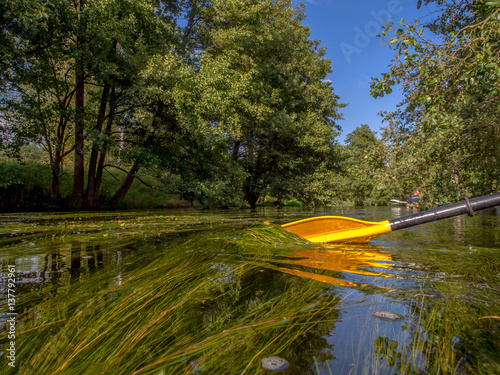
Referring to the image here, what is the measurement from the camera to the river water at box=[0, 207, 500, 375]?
104 cm

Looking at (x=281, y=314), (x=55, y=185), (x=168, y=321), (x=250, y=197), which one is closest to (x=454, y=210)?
(x=281, y=314)

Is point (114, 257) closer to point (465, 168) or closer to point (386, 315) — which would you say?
point (386, 315)

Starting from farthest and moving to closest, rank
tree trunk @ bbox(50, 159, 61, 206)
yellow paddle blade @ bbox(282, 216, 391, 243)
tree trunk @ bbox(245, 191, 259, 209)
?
tree trunk @ bbox(245, 191, 259, 209) < tree trunk @ bbox(50, 159, 61, 206) < yellow paddle blade @ bbox(282, 216, 391, 243)

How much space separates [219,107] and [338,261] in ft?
27.9

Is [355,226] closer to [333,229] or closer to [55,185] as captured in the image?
[333,229]

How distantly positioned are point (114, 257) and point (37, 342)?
1741mm

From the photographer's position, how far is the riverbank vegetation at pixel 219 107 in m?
5.02

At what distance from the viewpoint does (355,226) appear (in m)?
3.92

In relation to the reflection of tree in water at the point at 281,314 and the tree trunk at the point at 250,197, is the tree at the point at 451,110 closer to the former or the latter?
the reflection of tree in water at the point at 281,314

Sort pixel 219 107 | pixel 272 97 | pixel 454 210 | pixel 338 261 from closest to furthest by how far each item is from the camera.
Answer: pixel 338 261, pixel 454 210, pixel 219 107, pixel 272 97

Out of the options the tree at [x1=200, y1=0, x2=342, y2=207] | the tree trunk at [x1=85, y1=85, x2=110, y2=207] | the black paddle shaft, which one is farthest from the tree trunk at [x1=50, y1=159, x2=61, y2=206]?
the black paddle shaft

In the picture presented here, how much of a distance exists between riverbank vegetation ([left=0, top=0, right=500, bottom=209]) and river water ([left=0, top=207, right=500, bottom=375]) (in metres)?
2.63

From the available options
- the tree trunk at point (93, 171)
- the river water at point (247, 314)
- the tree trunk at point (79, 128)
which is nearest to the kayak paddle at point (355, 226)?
the river water at point (247, 314)

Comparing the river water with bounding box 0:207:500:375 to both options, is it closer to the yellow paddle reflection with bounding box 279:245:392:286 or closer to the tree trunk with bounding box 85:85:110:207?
the yellow paddle reflection with bounding box 279:245:392:286
